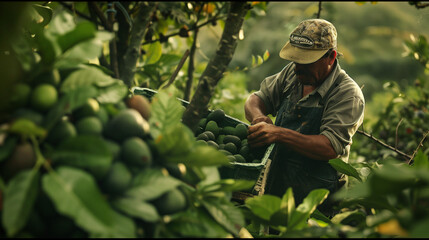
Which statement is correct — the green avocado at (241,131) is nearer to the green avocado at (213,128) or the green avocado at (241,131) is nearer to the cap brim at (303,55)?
the green avocado at (213,128)

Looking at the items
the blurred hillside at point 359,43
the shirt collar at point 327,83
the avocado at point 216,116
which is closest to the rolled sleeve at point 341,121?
the shirt collar at point 327,83

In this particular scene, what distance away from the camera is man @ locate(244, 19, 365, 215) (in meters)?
2.40

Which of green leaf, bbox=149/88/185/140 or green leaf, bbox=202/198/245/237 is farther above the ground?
green leaf, bbox=149/88/185/140

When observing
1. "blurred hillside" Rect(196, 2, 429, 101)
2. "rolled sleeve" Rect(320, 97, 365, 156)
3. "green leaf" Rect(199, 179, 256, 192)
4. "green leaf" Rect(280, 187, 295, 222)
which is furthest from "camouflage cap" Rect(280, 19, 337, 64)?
"blurred hillside" Rect(196, 2, 429, 101)

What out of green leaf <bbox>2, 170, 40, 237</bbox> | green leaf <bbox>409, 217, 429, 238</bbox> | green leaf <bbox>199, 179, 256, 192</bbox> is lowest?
green leaf <bbox>199, 179, 256, 192</bbox>

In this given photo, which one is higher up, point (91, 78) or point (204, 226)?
point (91, 78)

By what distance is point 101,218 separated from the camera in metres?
0.88

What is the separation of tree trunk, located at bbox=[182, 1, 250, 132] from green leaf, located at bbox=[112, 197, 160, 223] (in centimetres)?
51

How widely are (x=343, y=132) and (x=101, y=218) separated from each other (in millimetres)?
1857

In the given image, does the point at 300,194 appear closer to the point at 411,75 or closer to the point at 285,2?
the point at 411,75

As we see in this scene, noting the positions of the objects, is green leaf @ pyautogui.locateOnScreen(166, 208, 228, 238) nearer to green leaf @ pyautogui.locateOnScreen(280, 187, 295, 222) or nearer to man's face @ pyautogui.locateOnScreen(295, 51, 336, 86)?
green leaf @ pyautogui.locateOnScreen(280, 187, 295, 222)

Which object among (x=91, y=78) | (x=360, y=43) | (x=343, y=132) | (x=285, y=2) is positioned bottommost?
(x=360, y=43)

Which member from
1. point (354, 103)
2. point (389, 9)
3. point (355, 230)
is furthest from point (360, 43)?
point (355, 230)

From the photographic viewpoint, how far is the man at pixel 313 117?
240 cm
